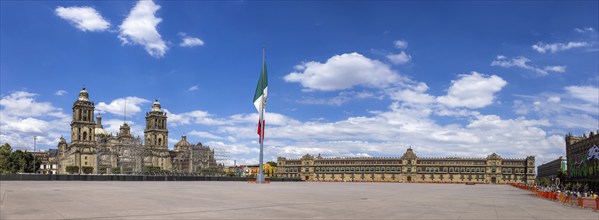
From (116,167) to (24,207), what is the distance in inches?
7289

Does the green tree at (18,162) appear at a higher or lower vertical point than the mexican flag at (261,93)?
lower

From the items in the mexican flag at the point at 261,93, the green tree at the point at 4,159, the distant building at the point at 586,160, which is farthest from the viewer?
the green tree at the point at 4,159

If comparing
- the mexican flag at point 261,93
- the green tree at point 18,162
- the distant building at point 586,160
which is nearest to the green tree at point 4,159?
the green tree at point 18,162

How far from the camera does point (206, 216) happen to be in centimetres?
1677

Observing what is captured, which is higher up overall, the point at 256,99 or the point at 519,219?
the point at 256,99

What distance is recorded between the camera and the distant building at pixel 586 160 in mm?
89250

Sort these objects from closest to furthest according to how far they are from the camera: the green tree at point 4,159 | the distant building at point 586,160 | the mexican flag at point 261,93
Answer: the mexican flag at point 261,93
the distant building at point 586,160
the green tree at point 4,159

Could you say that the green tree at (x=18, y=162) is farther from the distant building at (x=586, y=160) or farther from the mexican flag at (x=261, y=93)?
the distant building at (x=586, y=160)

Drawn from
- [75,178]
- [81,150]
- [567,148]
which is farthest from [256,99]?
[81,150]

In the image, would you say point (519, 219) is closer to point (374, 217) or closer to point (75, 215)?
point (374, 217)

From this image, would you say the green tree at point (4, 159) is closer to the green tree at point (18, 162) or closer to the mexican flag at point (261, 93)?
the green tree at point (18, 162)

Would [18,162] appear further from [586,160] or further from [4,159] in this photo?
[586,160]

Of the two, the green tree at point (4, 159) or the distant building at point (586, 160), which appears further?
the green tree at point (4, 159)

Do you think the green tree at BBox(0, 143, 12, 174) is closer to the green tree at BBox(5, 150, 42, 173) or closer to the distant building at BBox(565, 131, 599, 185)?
the green tree at BBox(5, 150, 42, 173)
